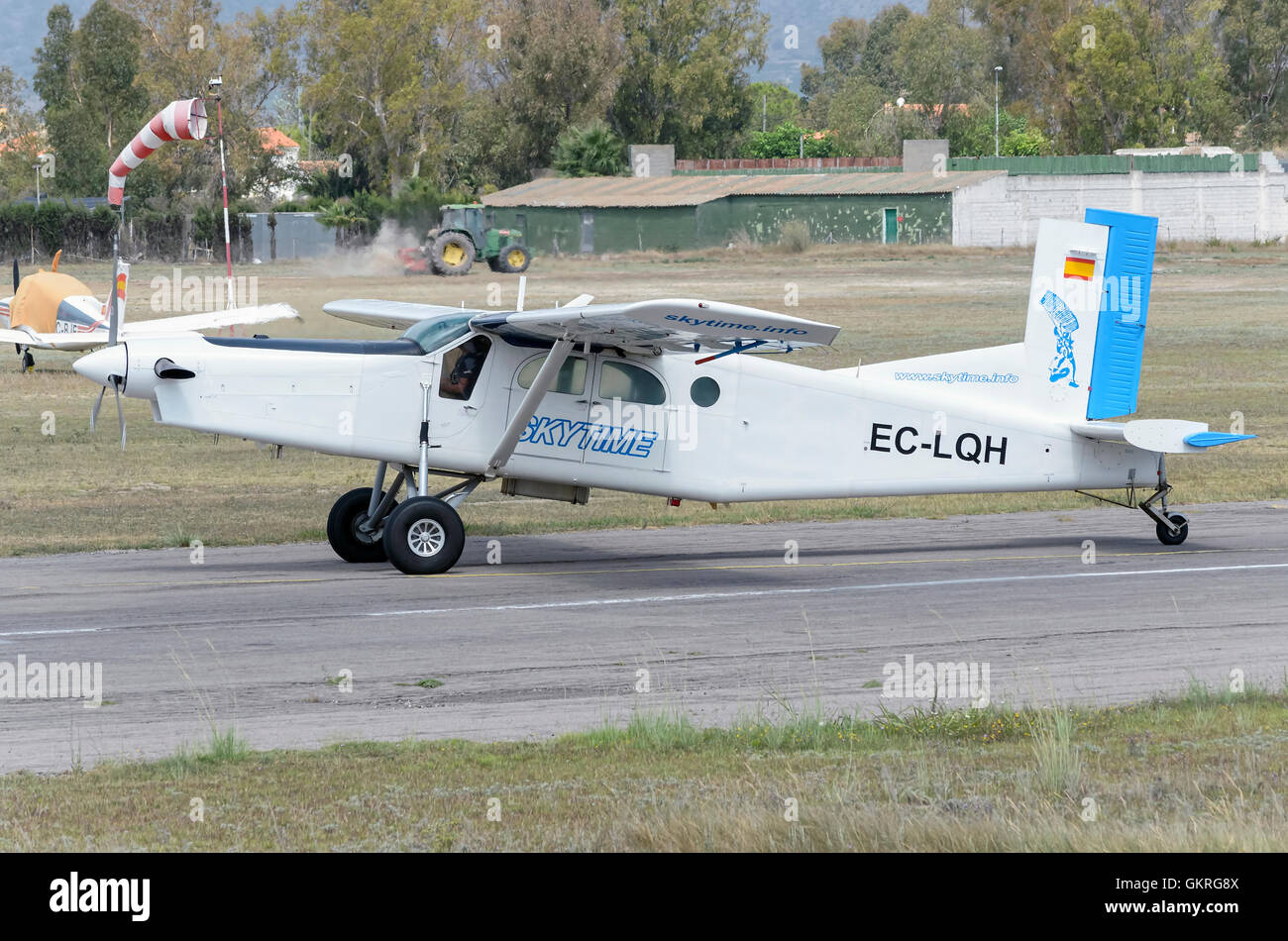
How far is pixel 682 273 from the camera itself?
66438 millimetres

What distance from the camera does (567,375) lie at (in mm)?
15305

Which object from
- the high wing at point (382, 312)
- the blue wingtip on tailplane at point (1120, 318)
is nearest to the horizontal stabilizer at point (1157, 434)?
the blue wingtip on tailplane at point (1120, 318)

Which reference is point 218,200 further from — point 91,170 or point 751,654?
point 751,654

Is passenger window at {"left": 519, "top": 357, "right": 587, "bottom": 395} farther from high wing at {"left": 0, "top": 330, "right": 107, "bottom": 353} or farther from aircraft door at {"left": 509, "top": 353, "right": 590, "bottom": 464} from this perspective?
high wing at {"left": 0, "top": 330, "right": 107, "bottom": 353}

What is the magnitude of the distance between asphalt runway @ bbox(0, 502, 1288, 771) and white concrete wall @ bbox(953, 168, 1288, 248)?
64476 millimetres

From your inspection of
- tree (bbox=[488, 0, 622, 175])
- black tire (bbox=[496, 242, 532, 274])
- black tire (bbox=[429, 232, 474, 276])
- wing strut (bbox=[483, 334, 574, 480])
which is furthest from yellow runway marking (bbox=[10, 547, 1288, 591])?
tree (bbox=[488, 0, 622, 175])

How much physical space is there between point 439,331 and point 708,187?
70417 millimetres

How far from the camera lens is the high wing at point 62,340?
33844mm

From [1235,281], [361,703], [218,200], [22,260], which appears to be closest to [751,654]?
[361,703]

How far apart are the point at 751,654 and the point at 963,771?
366 cm

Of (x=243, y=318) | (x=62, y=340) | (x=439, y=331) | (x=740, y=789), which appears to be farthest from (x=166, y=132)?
(x=740, y=789)

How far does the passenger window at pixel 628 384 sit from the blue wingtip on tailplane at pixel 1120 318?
15.7 ft

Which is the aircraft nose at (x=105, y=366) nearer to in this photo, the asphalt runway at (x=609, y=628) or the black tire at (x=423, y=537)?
the asphalt runway at (x=609, y=628)

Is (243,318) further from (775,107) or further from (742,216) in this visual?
(775,107)
